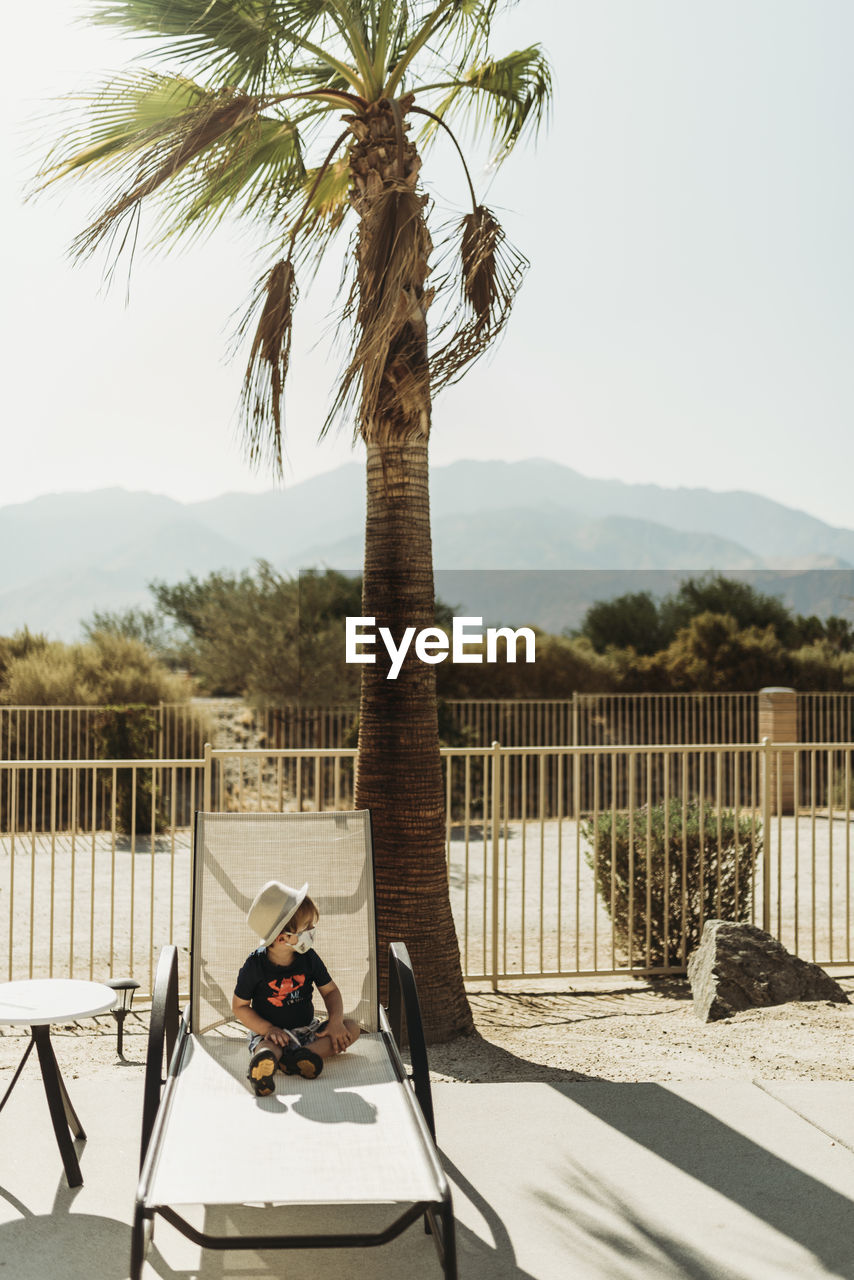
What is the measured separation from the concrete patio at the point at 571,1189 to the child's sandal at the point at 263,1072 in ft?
1.38

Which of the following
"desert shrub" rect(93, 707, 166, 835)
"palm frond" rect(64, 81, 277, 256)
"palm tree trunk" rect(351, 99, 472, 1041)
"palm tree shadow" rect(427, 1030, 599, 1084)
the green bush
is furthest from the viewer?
"desert shrub" rect(93, 707, 166, 835)

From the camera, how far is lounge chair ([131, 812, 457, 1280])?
2.51m

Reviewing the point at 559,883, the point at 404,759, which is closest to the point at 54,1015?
the point at 404,759

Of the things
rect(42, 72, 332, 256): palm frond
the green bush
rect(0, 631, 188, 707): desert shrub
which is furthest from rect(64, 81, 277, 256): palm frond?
rect(0, 631, 188, 707): desert shrub

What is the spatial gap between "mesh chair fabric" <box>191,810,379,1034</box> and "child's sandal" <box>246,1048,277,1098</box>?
24.4 inches

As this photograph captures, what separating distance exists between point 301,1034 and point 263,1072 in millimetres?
350

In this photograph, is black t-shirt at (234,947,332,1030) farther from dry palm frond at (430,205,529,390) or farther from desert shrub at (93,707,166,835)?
desert shrub at (93,707,166,835)

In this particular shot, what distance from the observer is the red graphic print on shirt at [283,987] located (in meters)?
3.59

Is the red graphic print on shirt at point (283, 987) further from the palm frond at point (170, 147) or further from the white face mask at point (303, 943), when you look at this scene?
the palm frond at point (170, 147)

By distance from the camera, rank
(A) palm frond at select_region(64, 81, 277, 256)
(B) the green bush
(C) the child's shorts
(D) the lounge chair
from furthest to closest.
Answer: (B) the green bush < (A) palm frond at select_region(64, 81, 277, 256) < (C) the child's shorts < (D) the lounge chair

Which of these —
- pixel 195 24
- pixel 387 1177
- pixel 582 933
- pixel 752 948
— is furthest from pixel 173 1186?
pixel 582 933

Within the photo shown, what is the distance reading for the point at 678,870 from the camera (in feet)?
24.4

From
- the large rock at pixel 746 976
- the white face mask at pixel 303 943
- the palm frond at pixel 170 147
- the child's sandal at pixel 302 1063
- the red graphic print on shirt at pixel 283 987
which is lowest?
the large rock at pixel 746 976

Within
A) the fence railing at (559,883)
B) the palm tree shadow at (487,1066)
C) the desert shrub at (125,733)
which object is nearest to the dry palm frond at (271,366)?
the fence railing at (559,883)
